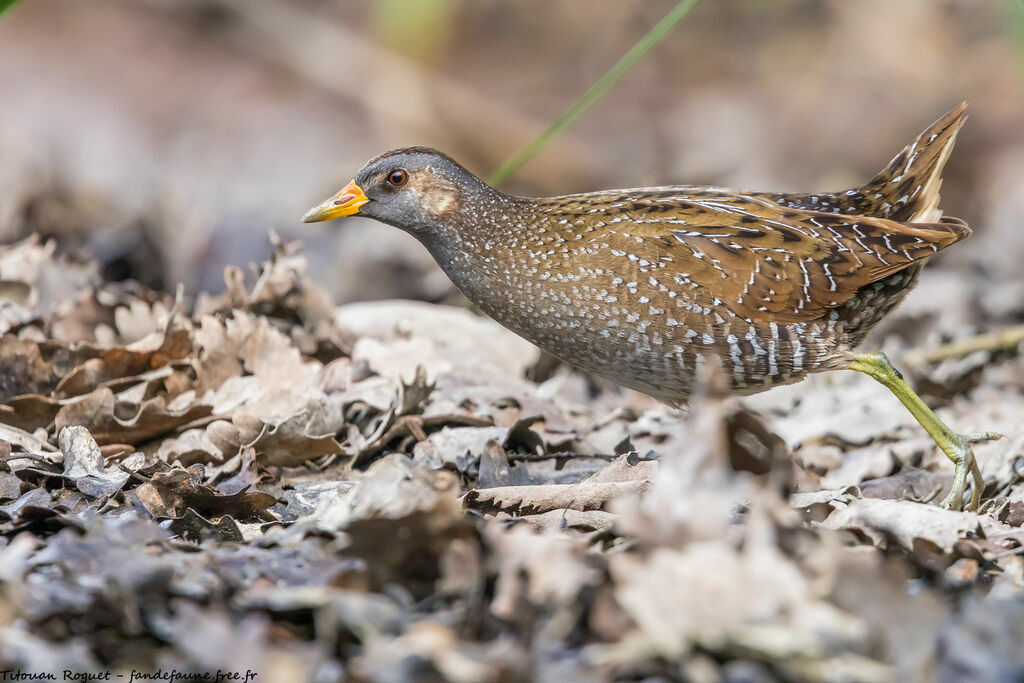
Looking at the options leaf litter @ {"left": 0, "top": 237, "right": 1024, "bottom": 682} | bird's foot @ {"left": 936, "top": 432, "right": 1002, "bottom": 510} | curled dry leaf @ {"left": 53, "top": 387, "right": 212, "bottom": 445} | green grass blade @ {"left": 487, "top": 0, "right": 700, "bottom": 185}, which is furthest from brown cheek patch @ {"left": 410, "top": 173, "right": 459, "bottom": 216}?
bird's foot @ {"left": 936, "top": 432, "right": 1002, "bottom": 510}

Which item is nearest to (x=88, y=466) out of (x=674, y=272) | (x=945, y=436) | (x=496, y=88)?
(x=674, y=272)

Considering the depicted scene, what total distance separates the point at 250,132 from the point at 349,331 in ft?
24.7

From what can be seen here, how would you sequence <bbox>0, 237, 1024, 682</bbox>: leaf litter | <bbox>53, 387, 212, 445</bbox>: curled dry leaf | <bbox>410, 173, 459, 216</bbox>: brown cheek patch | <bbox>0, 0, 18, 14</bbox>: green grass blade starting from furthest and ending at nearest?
<bbox>410, 173, 459, 216</bbox>: brown cheek patch
<bbox>53, 387, 212, 445</bbox>: curled dry leaf
<bbox>0, 0, 18, 14</bbox>: green grass blade
<bbox>0, 237, 1024, 682</bbox>: leaf litter

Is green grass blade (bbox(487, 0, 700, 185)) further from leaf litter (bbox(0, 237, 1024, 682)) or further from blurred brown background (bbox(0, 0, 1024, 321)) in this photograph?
blurred brown background (bbox(0, 0, 1024, 321))

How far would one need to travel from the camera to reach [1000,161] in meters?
11.2

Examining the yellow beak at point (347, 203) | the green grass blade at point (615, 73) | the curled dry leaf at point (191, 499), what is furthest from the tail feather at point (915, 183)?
the curled dry leaf at point (191, 499)

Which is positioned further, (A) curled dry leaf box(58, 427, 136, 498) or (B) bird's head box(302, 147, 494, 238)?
(B) bird's head box(302, 147, 494, 238)

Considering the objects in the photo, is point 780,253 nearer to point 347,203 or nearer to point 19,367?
point 347,203

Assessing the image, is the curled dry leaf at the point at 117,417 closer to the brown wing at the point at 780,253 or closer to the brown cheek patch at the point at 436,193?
the brown cheek patch at the point at 436,193

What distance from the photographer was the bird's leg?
428cm

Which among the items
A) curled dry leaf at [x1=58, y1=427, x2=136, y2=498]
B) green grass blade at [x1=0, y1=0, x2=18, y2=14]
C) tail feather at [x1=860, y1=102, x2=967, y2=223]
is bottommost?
curled dry leaf at [x1=58, y1=427, x2=136, y2=498]

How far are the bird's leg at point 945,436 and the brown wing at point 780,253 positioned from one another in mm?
311

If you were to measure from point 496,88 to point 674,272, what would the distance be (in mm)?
9104

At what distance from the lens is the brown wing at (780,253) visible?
4348mm
